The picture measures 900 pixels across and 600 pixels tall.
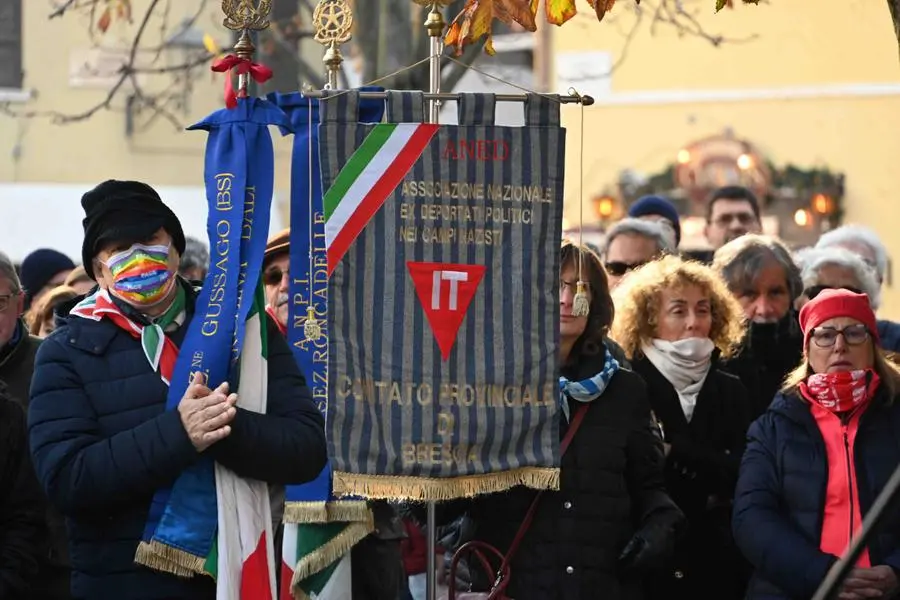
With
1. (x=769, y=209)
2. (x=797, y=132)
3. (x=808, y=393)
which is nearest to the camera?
(x=808, y=393)

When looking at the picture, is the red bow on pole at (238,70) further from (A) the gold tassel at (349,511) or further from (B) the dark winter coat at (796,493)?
(B) the dark winter coat at (796,493)

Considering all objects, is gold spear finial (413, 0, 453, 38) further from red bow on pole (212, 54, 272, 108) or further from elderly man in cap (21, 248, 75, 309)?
elderly man in cap (21, 248, 75, 309)

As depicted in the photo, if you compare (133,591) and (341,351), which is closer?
(133,591)

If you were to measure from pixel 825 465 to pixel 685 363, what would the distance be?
1.10 m

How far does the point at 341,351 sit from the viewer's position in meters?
5.75

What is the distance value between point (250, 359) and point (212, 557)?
619mm

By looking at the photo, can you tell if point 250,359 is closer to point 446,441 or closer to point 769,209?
point 446,441

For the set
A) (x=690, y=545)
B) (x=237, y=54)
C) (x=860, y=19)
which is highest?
(x=860, y=19)

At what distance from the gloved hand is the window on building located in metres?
15.3

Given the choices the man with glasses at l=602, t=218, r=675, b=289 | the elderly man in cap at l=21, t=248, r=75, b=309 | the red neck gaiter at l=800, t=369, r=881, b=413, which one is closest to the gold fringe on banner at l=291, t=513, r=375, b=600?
the red neck gaiter at l=800, t=369, r=881, b=413

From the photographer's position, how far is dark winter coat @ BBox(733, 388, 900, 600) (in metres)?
6.19

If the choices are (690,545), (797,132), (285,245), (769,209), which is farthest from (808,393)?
(797,132)

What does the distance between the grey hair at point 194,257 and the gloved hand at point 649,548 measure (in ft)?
11.1

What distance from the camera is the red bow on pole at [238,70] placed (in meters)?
5.99
